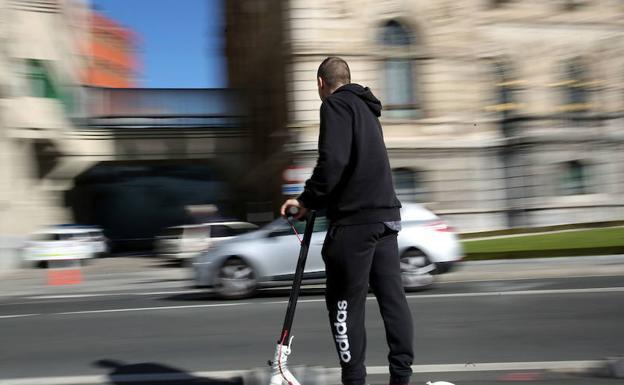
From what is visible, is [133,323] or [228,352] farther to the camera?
[133,323]

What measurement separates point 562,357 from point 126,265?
70.8ft

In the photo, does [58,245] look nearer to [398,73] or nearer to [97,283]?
[97,283]

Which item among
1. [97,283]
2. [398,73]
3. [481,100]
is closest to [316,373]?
[97,283]

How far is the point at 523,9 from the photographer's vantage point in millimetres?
26234

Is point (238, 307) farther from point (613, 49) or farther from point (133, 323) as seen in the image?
point (613, 49)

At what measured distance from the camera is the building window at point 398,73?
25.1 m

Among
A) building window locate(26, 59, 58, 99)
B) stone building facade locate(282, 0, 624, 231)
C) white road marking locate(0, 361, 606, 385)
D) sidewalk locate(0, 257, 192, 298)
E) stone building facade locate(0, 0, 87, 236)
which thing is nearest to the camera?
white road marking locate(0, 361, 606, 385)

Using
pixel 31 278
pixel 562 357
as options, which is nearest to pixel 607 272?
pixel 562 357

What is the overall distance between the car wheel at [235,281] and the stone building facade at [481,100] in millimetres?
12556

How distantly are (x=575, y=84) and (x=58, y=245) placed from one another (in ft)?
60.5

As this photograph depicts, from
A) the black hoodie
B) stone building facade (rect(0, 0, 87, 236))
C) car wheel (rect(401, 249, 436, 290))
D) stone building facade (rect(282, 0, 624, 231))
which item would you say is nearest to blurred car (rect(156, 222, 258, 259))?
stone building facade (rect(282, 0, 624, 231))

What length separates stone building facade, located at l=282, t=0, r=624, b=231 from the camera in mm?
24266

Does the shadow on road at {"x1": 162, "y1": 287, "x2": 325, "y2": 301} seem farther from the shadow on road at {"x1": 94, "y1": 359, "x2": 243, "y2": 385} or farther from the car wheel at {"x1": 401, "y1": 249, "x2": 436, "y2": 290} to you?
the shadow on road at {"x1": 94, "y1": 359, "x2": 243, "y2": 385}

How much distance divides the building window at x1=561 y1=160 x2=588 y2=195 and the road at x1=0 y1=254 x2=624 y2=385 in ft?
48.2
